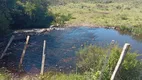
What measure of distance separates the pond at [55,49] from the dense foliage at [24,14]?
4674 mm

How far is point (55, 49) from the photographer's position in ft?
139

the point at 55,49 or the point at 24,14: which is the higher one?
the point at 55,49

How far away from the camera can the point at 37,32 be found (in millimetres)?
56406

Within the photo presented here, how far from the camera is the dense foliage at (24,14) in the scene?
51.5 metres

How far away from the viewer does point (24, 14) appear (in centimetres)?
5959

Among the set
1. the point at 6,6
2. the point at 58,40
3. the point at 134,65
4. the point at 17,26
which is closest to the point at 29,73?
the point at 134,65

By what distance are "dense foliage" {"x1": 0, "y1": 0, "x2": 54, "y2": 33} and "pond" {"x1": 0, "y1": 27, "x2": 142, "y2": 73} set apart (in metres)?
4.67

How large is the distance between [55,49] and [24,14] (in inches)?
788

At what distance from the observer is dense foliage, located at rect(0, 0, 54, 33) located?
5146cm

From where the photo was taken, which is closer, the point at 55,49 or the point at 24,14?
the point at 55,49

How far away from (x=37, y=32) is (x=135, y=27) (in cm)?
2314

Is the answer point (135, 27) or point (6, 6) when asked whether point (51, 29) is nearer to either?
point (6, 6)

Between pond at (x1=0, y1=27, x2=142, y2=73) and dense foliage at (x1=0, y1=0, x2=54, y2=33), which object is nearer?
pond at (x1=0, y1=27, x2=142, y2=73)

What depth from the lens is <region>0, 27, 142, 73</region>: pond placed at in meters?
34.2
